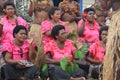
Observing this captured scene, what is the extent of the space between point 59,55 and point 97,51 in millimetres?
754

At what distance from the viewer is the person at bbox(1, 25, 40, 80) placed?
6.94 metres

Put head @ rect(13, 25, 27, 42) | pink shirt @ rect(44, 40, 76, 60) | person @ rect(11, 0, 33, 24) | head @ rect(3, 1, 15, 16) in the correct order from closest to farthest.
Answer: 1. pink shirt @ rect(44, 40, 76, 60)
2. head @ rect(13, 25, 27, 42)
3. head @ rect(3, 1, 15, 16)
4. person @ rect(11, 0, 33, 24)

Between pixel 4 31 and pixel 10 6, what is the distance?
0.55 metres

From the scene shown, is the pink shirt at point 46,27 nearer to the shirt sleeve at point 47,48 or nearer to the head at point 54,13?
the head at point 54,13

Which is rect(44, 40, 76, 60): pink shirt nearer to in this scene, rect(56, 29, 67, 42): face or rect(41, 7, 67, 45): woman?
rect(56, 29, 67, 42): face

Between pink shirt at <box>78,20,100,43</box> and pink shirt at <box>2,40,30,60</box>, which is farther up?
pink shirt at <box>78,20,100,43</box>

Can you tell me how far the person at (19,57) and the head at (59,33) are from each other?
1.53 feet

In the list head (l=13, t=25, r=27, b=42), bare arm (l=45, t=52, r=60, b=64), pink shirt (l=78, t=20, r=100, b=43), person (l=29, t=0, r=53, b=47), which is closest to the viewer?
bare arm (l=45, t=52, r=60, b=64)

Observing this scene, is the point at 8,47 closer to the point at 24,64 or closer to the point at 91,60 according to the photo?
the point at 24,64

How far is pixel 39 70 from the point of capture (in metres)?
7.09

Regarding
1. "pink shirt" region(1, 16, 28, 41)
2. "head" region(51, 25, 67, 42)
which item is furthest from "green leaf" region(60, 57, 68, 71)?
"pink shirt" region(1, 16, 28, 41)

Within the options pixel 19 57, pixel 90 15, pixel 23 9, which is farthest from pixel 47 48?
pixel 23 9

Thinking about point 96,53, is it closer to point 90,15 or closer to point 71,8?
point 90,15

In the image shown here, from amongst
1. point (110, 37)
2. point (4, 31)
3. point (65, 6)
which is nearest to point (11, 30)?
point (4, 31)
